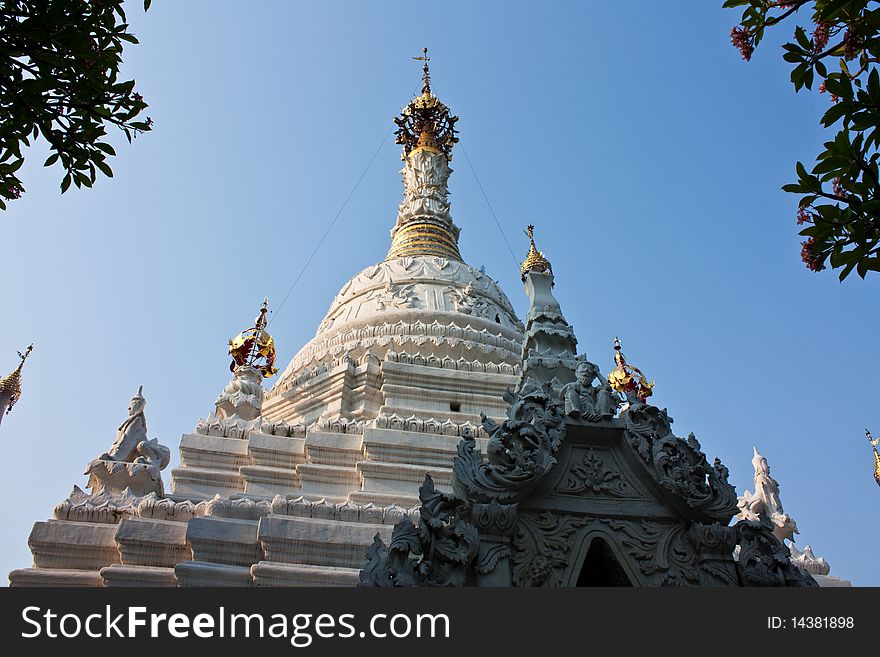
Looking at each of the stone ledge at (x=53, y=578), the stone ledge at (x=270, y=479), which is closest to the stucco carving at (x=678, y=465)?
the stone ledge at (x=270, y=479)

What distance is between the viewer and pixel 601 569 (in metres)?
7.29

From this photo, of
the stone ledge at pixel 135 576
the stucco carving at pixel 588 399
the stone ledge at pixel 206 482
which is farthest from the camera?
the stone ledge at pixel 206 482

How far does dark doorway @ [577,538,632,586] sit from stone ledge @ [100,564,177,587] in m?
7.62

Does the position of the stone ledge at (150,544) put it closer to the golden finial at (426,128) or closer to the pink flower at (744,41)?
the pink flower at (744,41)

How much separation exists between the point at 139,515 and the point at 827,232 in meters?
12.2

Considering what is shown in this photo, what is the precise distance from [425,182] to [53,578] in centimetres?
2245

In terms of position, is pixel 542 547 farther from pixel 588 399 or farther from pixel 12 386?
pixel 12 386

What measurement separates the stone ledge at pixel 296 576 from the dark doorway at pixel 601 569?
5.29m

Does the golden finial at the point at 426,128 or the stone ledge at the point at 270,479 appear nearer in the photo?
the stone ledge at the point at 270,479

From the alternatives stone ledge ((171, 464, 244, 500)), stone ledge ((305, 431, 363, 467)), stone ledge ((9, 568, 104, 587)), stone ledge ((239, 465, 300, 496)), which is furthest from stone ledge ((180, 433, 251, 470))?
stone ledge ((9, 568, 104, 587))

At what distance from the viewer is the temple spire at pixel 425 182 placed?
27.9 metres

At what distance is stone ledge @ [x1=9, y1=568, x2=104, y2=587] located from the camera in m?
12.0

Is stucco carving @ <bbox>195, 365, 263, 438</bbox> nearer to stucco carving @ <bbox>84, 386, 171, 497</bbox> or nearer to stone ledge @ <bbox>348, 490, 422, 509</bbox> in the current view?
stucco carving @ <bbox>84, 386, 171, 497</bbox>

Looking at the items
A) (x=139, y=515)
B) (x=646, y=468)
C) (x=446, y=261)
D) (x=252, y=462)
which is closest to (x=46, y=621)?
(x=646, y=468)
